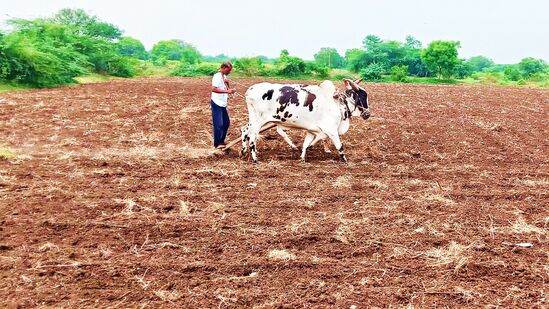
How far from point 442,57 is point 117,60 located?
79.5 ft

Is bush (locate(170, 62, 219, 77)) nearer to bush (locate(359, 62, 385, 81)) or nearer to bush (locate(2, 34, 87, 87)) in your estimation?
bush (locate(359, 62, 385, 81))

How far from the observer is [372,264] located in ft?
15.7

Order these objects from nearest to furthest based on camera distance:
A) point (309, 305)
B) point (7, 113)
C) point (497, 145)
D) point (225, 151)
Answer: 1. point (309, 305)
2. point (225, 151)
3. point (497, 145)
4. point (7, 113)

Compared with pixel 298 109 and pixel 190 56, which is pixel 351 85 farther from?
pixel 190 56

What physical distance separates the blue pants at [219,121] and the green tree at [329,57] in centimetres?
5028

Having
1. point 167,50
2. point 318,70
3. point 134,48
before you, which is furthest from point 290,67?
point 167,50

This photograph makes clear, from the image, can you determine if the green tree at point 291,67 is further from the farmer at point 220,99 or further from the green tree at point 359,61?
the farmer at point 220,99

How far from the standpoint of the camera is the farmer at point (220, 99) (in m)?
8.85

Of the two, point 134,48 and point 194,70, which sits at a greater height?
point 134,48

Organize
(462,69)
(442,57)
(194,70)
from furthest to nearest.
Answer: (462,69)
(442,57)
(194,70)

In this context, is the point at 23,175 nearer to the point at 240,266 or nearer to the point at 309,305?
the point at 240,266

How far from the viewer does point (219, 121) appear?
9125mm

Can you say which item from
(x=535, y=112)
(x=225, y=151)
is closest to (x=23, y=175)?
(x=225, y=151)

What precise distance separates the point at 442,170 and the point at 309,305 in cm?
513
